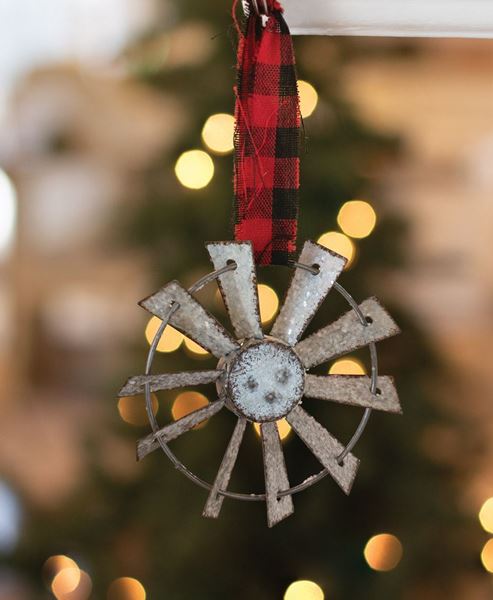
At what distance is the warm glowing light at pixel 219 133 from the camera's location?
1301 mm

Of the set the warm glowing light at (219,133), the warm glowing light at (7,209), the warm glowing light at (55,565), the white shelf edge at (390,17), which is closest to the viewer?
the white shelf edge at (390,17)

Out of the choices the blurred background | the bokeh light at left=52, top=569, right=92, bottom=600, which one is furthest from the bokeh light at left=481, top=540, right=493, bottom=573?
the bokeh light at left=52, top=569, right=92, bottom=600

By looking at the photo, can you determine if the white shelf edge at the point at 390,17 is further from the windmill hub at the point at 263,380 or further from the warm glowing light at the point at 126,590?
the warm glowing light at the point at 126,590

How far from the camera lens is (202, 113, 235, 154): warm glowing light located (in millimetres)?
1301

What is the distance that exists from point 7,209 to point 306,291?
3.38 ft

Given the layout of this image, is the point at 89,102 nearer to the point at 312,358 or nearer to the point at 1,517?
the point at 1,517

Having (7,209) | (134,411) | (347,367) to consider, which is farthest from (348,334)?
(7,209)

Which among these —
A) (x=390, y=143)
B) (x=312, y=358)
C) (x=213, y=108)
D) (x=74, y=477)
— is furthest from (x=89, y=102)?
(x=312, y=358)

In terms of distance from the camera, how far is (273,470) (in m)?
0.87

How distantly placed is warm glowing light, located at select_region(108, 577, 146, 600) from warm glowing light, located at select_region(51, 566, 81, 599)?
8 centimetres

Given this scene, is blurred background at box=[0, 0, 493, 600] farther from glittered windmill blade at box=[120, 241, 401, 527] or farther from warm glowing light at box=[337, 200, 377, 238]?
glittered windmill blade at box=[120, 241, 401, 527]

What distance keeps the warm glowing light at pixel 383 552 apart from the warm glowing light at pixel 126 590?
42 centimetres

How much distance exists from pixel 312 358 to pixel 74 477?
98cm

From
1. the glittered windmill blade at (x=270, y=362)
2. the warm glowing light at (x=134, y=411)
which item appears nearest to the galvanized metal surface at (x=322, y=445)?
the glittered windmill blade at (x=270, y=362)
